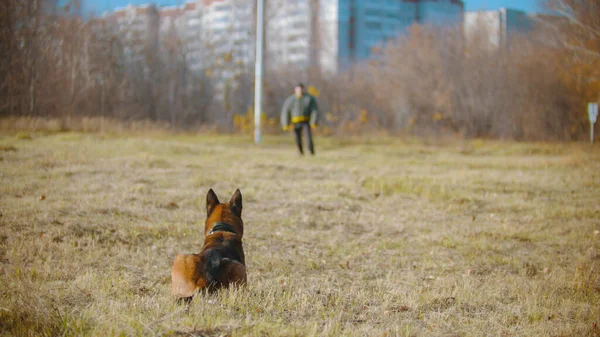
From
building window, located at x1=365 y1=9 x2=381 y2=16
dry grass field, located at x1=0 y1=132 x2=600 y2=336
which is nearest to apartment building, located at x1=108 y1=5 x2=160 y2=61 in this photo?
dry grass field, located at x1=0 y1=132 x2=600 y2=336

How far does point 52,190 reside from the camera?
902 cm

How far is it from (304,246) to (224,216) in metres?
2.29

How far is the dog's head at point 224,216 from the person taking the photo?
5.01 m

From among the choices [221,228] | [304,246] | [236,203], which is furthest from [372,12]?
[221,228]

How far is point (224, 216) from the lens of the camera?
5.15 metres

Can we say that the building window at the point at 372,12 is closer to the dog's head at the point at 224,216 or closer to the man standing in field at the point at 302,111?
the man standing in field at the point at 302,111

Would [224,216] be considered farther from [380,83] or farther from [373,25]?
[373,25]

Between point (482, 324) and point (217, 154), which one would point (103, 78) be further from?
point (482, 324)

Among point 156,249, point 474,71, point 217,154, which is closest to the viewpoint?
point 156,249

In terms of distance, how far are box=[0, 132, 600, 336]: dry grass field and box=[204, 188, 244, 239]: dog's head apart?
55 centimetres

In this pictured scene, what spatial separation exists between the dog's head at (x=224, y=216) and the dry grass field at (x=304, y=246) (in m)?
0.55

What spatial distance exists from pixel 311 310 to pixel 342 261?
2.32m

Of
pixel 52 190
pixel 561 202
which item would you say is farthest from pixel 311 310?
pixel 561 202

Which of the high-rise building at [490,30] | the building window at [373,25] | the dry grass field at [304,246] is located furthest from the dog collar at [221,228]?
the building window at [373,25]
